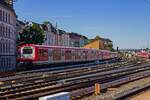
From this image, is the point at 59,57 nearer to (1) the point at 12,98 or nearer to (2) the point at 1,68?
(2) the point at 1,68

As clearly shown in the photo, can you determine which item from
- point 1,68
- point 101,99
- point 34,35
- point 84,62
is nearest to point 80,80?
point 101,99

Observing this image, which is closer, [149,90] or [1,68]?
[149,90]

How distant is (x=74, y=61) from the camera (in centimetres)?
5828

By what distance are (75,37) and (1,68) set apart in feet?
319

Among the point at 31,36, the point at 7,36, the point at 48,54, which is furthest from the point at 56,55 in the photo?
the point at 31,36

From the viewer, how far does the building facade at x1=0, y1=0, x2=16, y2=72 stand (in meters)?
53.2

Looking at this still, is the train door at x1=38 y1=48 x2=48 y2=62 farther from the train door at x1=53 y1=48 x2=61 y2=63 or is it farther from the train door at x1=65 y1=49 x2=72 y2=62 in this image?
the train door at x1=65 y1=49 x2=72 y2=62

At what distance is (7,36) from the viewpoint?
199 feet

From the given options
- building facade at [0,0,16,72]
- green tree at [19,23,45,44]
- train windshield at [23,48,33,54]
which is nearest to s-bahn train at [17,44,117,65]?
train windshield at [23,48,33,54]

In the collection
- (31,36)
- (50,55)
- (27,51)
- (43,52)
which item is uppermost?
(31,36)

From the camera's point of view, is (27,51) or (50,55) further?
(50,55)

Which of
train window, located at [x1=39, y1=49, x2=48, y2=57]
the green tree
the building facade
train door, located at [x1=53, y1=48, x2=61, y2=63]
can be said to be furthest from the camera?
the green tree

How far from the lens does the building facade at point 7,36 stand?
53166mm

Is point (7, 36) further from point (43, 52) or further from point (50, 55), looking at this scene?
point (43, 52)
